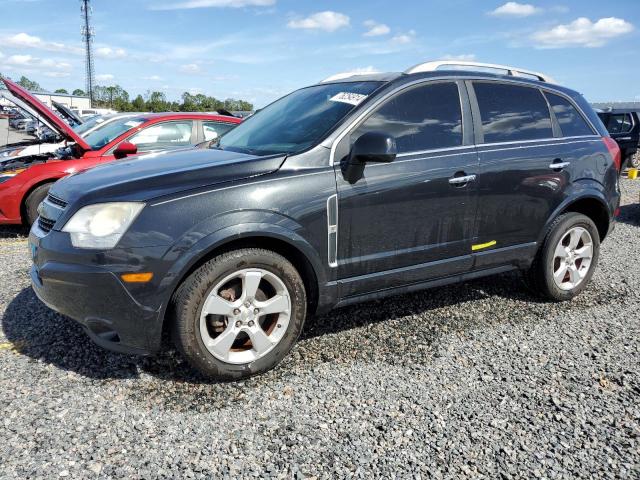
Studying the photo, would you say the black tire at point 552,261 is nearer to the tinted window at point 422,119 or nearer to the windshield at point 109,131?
the tinted window at point 422,119

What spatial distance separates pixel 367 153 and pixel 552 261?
7.05 feet

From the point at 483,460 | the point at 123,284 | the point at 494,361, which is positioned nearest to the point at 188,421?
the point at 123,284

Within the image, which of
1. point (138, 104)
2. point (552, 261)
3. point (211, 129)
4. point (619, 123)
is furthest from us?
point (138, 104)

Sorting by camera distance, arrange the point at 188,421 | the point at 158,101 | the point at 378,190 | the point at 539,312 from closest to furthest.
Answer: the point at 188,421
the point at 378,190
the point at 539,312
the point at 158,101

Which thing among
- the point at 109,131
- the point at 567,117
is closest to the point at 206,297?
the point at 567,117

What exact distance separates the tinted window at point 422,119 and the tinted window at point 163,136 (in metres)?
4.28

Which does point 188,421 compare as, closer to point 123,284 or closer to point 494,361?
point 123,284

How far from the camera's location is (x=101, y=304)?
104 inches

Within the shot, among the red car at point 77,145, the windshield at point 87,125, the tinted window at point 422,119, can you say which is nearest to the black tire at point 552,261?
the tinted window at point 422,119

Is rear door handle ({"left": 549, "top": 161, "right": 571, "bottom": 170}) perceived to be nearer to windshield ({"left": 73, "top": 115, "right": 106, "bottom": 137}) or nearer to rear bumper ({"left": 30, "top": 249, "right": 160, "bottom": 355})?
rear bumper ({"left": 30, "top": 249, "right": 160, "bottom": 355})

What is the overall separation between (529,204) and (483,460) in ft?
7.21

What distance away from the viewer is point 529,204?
3.91 meters

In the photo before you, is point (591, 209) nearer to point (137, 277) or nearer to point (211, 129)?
point (137, 277)

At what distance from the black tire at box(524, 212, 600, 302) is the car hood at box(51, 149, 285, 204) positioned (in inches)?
94.5
